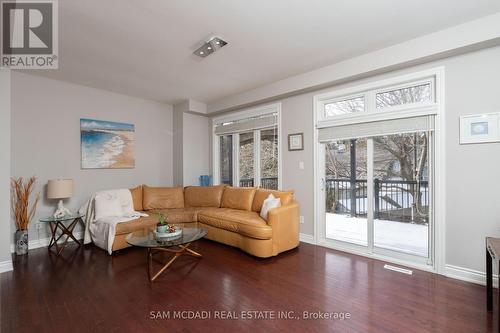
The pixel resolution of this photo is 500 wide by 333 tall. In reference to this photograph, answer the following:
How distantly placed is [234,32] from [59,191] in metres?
3.37

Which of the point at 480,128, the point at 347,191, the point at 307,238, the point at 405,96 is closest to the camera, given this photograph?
the point at 480,128

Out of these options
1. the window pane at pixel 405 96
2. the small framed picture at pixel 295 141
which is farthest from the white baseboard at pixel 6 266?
the window pane at pixel 405 96

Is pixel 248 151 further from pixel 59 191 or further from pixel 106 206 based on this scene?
pixel 59 191

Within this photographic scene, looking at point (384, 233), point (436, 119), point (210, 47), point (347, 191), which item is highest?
point (210, 47)

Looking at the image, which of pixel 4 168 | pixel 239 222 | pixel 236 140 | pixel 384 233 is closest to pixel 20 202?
pixel 4 168

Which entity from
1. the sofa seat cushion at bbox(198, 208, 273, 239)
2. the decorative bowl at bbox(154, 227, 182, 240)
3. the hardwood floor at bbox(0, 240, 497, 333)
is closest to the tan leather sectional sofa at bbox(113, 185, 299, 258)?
the sofa seat cushion at bbox(198, 208, 273, 239)

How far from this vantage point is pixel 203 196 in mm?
4707

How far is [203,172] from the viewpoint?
221 inches

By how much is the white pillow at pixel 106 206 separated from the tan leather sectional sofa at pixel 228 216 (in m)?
0.43

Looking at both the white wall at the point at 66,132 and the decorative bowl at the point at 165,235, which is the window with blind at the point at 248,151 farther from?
the decorative bowl at the point at 165,235

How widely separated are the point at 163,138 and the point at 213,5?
3.60 metres

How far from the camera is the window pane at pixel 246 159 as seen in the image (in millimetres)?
4984

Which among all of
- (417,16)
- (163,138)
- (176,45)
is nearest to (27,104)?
(163,138)

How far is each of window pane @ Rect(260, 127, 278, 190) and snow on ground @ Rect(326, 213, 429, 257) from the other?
4.06 feet
